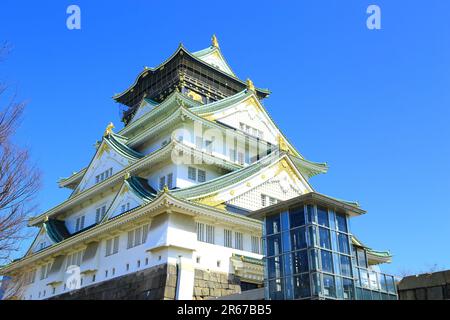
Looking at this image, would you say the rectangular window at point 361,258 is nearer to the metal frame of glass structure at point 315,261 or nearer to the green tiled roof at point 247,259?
the metal frame of glass structure at point 315,261

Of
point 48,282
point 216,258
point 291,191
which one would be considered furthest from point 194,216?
point 48,282

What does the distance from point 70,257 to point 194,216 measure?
39.3 ft

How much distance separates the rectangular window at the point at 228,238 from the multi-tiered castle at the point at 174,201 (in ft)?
0.23

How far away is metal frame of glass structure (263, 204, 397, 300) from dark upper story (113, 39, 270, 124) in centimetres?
2350

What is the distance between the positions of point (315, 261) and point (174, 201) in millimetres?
9547

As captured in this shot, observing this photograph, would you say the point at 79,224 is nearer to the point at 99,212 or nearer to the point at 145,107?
the point at 99,212

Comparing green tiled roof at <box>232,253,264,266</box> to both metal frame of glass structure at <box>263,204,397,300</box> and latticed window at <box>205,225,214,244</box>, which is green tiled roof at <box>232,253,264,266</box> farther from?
metal frame of glass structure at <box>263,204,397,300</box>

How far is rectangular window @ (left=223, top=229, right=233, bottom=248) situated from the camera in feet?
92.8

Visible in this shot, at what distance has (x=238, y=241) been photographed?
28.9 m

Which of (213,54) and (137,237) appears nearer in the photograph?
(137,237)

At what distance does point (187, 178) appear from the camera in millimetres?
31719

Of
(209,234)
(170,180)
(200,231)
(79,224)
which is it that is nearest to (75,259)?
(79,224)
